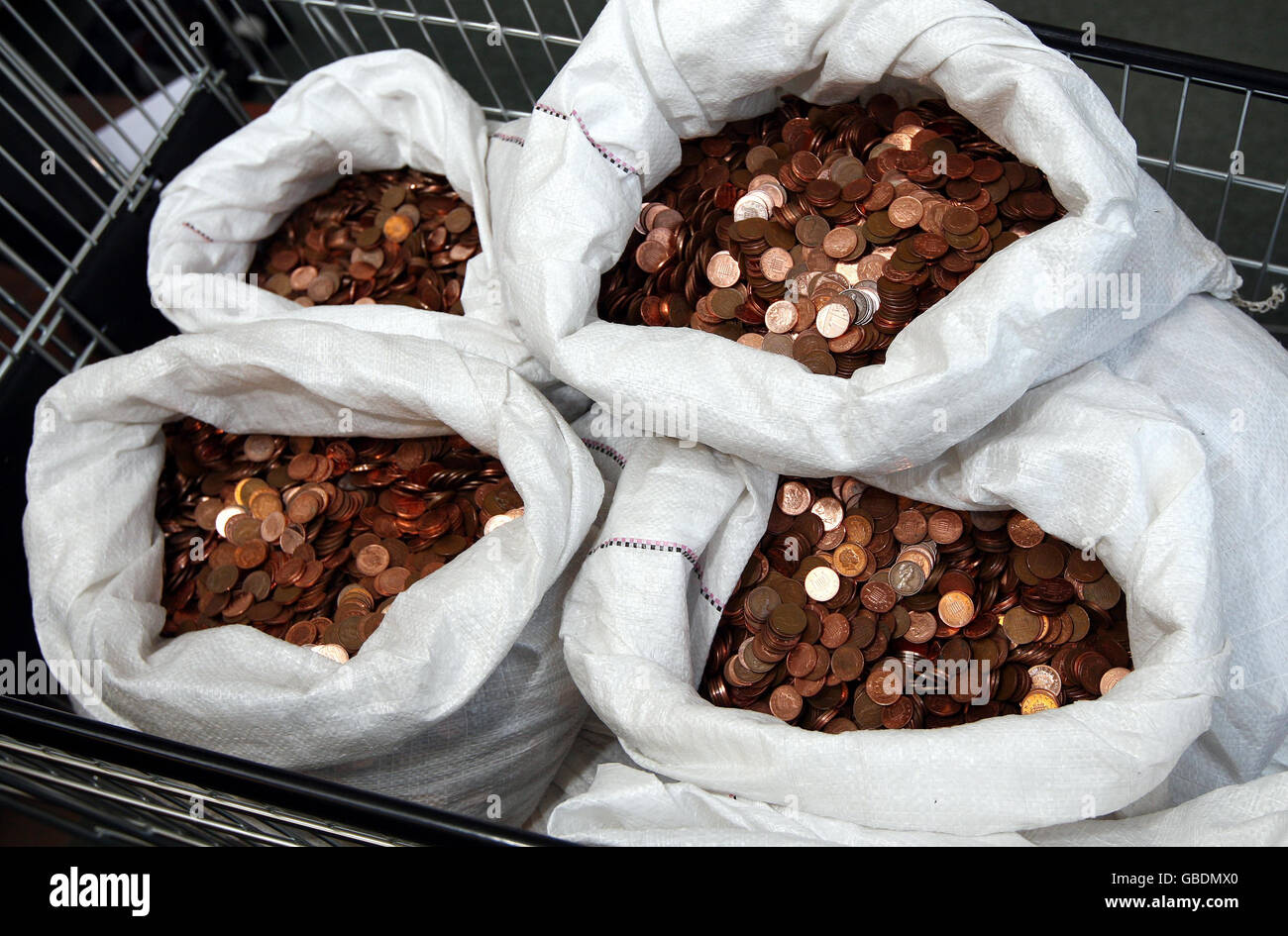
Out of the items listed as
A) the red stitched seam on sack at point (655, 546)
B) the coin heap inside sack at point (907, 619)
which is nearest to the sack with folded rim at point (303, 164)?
the red stitched seam on sack at point (655, 546)

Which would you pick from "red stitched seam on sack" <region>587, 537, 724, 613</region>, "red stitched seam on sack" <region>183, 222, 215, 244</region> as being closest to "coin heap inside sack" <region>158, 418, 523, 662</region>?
"red stitched seam on sack" <region>587, 537, 724, 613</region>

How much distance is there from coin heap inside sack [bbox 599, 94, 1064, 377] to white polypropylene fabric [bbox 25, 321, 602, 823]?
26 cm

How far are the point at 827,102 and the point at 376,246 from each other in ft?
2.28

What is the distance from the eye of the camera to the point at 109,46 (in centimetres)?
213

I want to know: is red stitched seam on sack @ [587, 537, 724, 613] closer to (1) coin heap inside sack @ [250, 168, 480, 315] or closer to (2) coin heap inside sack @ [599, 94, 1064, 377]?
(2) coin heap inside sack @ [599, 94, 1064, 377]

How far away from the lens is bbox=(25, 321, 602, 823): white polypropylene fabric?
1156mm

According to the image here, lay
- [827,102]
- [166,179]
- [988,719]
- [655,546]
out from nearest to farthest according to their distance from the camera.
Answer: [988,719] → [655,546] → [827,102] → [166,179]

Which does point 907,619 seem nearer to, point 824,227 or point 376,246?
point 824,227

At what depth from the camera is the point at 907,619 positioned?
1.22m

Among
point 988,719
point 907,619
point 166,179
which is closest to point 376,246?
point 166,179

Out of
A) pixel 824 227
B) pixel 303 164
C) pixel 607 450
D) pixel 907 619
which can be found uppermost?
pixel 303 164
